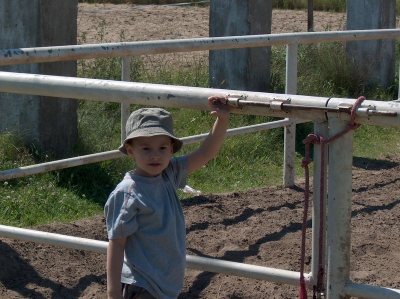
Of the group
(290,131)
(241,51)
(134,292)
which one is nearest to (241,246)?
(290,131)

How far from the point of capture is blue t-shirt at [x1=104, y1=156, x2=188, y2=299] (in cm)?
231

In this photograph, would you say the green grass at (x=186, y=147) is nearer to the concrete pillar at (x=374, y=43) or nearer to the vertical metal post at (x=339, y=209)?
the concrete pillar at (x=374, y=43)

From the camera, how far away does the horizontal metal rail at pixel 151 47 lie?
3.51 meters

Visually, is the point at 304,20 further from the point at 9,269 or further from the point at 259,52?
the point at 9,269

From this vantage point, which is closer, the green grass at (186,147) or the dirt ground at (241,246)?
the dirt ground at (241,246)

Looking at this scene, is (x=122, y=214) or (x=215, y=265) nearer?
(x=122, y=214)

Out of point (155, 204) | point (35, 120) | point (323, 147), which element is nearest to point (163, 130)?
point (155, 204)

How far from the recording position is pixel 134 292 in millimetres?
2367

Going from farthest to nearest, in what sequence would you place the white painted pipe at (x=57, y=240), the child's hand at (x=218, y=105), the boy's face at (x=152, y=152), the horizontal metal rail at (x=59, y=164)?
the horizontal metal rail at (x=59, y=164), the white painted pipe at (x=57, y=240), the boy's face at (x=152, y=152), the child's hand at (x=218, y=105)

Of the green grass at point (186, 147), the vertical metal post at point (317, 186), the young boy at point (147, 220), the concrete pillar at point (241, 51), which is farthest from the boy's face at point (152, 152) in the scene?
the concrete pillar at point (241, 51)

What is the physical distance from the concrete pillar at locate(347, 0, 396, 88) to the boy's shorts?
7.52 meters

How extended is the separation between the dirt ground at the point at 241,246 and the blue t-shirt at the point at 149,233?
4.52 feet

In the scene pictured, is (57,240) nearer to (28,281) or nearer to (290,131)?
(28,281)

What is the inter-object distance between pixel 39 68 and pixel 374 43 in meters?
5.23
